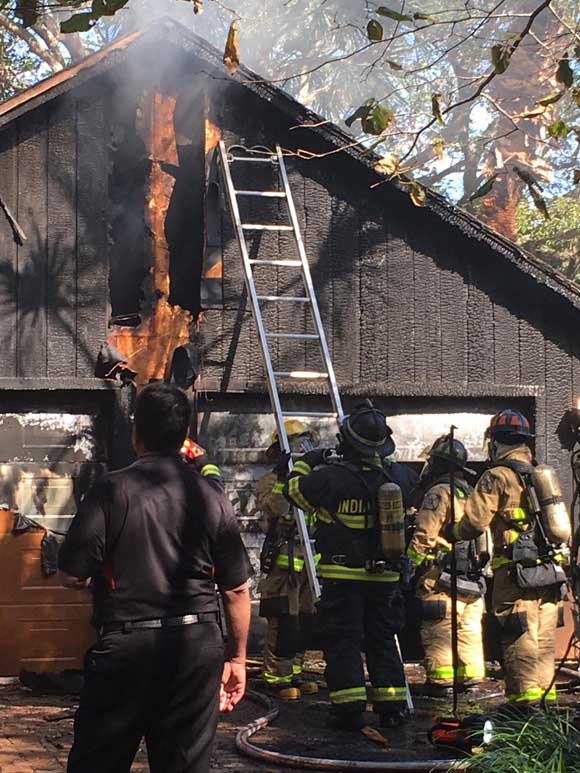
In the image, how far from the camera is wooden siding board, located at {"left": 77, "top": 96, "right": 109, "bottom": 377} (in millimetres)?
10352

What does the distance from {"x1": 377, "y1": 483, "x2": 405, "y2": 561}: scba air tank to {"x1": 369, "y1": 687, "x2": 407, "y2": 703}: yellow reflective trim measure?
2.89 ft

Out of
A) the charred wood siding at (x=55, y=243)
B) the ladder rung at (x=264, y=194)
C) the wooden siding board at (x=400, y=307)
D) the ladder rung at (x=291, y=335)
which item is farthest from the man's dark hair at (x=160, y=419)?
the wooden siding board at (x=400, y=307)

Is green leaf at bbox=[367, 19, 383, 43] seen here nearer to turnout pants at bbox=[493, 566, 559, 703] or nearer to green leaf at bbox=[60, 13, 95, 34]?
green leaf at bbox=[60, 13, 95, 34]

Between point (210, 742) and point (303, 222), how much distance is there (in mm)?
7242

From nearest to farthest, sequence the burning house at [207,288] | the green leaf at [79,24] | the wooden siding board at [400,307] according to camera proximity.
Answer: the green leaf at [79,24] < the burning house at [207,288] < the wooden siding board at [400,307]

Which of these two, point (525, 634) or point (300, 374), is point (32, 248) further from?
point (525, 634)

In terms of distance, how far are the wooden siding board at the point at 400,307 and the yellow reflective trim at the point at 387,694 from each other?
3.83 m

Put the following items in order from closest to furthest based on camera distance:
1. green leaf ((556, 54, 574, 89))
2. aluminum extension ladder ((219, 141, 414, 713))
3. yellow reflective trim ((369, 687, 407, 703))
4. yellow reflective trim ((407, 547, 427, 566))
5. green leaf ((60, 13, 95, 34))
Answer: green leaf ((60, 13, 95, 34)), green leaf ((556, 54, 574, 89)), yellow reflective trim ((369, 687, 407, 703)), yellow reflective trim ((407, 547, 427, 566)), aluminum extension ladder ((219, 141, 414, 713))

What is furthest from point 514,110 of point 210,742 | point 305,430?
point 210,742

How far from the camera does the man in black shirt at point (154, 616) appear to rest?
4238 mm

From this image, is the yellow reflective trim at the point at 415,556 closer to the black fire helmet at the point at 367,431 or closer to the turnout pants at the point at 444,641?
the turnout pants at the point at 444,641

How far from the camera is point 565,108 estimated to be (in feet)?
88.2

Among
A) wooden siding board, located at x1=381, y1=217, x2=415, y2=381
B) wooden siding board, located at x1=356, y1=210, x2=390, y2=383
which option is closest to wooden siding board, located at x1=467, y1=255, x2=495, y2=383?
wooden siding board, located at x1=381, y1=217, x2=415, y2=381

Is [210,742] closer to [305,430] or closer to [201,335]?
[305,430]
